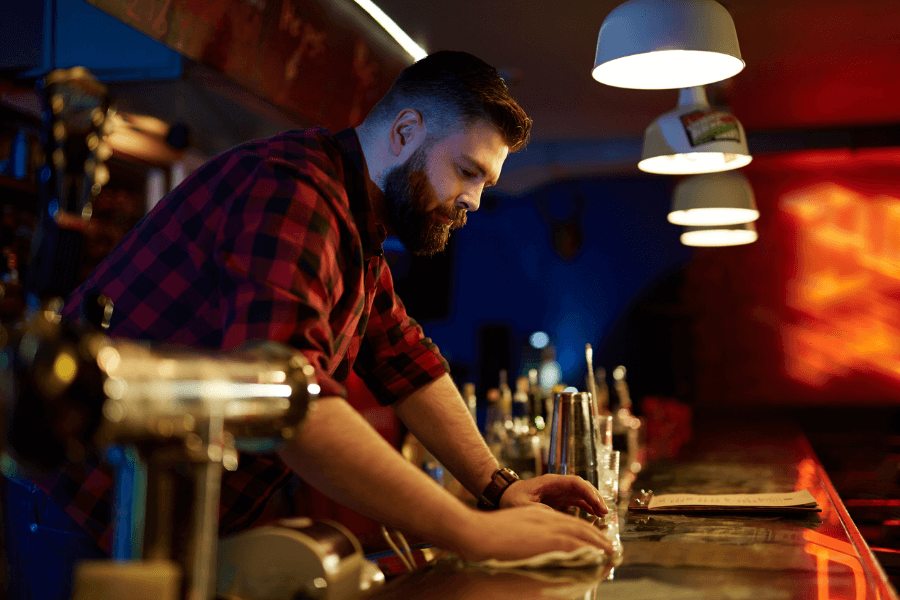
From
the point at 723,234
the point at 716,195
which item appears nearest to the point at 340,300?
the point at 716,195

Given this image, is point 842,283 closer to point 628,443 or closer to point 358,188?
point 628,443

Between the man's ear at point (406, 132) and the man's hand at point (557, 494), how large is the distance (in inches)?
23.6

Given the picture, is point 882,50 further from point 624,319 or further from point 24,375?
point 24,375

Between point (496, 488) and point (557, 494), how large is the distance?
0.11 m

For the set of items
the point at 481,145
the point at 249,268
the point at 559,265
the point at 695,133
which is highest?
the point at 559,265

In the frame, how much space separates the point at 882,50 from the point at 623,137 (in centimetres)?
190

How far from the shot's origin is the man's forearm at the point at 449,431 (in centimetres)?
139

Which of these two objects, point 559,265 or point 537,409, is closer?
point 537,409

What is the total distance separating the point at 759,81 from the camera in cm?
443

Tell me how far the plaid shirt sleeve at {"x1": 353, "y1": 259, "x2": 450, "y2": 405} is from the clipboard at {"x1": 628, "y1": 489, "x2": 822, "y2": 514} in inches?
18.2

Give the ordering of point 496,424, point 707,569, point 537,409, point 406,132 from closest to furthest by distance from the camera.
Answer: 1. point 707,569
2. point 406,132
3. point 537,409
4. point 496,424

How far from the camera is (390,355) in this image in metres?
1.48

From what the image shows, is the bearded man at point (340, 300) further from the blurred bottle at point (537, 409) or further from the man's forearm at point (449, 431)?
the blurred bottle at point (537, 409)

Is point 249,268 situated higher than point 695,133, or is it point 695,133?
point 695,133
